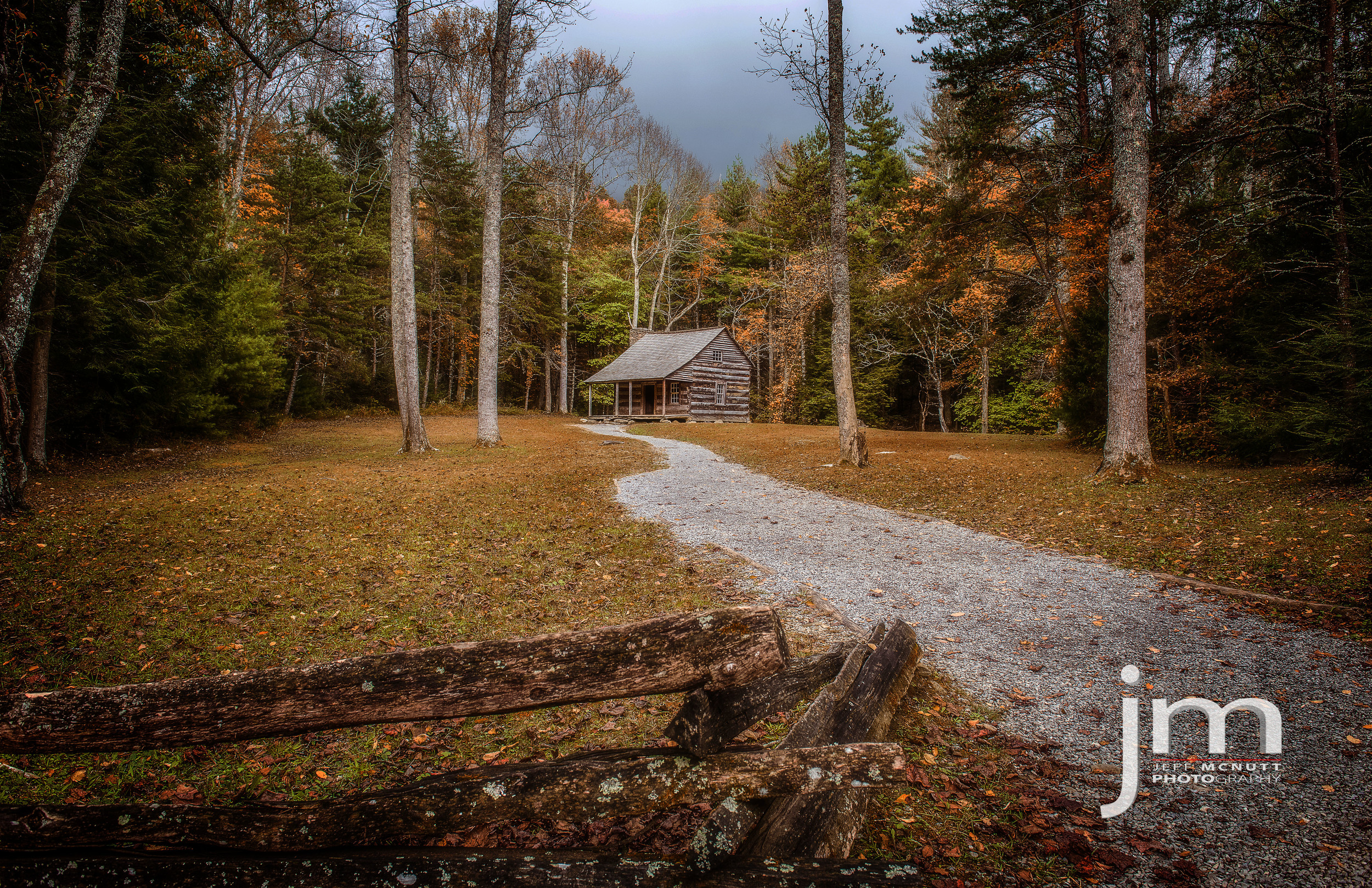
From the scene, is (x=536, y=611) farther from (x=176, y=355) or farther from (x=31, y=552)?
(x=176, y=355)

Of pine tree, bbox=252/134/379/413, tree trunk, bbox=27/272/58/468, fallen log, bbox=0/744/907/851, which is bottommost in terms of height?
fallen log, bbox=0/744/907/851

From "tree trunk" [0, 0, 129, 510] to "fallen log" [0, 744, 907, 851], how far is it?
8895 millimetres

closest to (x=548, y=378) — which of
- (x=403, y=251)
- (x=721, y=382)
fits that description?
(x=721, y=382)

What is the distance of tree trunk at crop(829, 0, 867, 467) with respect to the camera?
44.4 ft

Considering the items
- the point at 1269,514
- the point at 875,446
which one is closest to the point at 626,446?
the point at 875,446

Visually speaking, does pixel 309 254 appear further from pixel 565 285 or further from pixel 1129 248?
pixel 1129 248

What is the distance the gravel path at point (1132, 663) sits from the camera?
2578 millimetres

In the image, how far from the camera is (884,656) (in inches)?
135

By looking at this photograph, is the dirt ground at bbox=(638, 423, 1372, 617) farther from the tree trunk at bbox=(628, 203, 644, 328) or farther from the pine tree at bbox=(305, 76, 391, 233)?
the tree trunk at bbox=(628, 203, 644, 328)

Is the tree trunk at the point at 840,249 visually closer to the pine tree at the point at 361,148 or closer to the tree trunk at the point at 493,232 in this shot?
the tree trunk at the point at 493,232

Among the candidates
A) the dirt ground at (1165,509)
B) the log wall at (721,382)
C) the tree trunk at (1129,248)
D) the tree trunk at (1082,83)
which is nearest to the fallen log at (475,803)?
the dirt ground at (1165,509)

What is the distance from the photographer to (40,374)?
10.5m

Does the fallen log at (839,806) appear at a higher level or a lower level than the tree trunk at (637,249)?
lower

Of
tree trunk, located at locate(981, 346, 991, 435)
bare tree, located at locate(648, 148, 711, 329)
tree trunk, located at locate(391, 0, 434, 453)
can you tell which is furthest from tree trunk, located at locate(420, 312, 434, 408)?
tree trunk, located at locate(981, 346, 991, 435)
